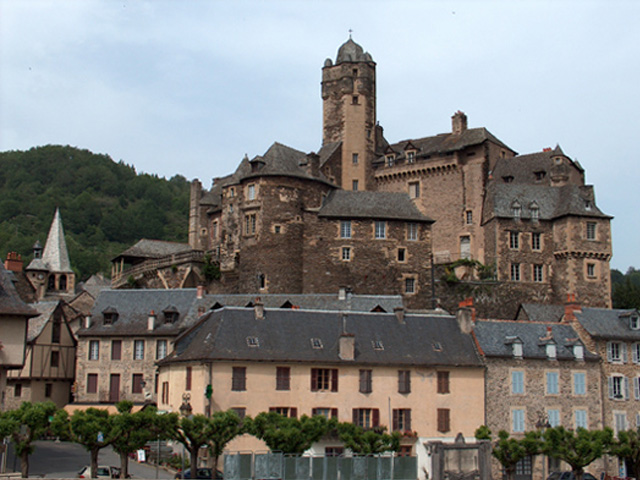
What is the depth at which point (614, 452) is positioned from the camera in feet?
123

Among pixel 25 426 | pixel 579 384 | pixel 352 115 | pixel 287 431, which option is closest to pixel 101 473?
pixel 25 426

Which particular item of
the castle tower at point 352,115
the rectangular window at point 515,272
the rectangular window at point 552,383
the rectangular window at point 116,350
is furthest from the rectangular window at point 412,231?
the rectangular window at point 116,350

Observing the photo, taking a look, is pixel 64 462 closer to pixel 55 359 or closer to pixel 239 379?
pixel 239 379

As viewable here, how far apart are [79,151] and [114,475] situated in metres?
123

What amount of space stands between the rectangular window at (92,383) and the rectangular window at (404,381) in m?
17.9

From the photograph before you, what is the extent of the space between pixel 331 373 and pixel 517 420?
31.6ft

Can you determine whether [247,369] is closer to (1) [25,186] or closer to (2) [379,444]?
(2) [379,444]

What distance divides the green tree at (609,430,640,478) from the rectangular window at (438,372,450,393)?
784 centimetres

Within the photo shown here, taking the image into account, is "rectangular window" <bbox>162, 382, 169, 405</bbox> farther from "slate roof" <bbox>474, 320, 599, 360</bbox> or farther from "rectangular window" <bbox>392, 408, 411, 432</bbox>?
"slate roof" <bbox>474, 320, 599, 360</bbox>

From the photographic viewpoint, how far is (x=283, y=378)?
40.0 meters

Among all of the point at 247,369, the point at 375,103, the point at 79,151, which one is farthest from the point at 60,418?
the point at 79,151

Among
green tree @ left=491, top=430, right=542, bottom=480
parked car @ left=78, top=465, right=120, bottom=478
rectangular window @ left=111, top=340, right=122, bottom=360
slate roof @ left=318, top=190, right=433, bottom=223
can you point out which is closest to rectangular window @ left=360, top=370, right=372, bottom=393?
green tree @ left=491, top=430, right=542, bottom=480

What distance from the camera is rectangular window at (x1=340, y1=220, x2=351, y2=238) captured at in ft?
188

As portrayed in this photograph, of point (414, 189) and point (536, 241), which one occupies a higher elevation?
point (414, 189)
